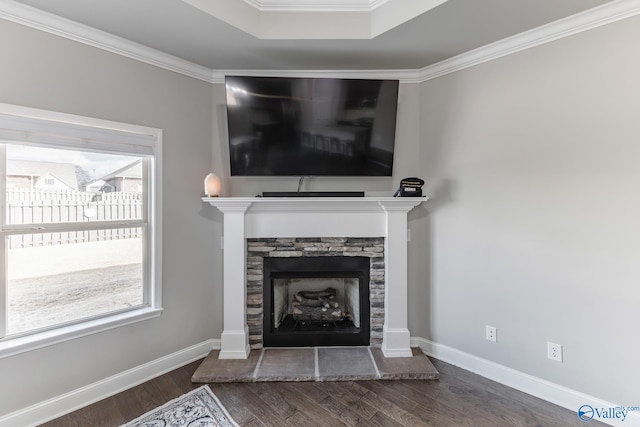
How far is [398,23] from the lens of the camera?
1.92 m

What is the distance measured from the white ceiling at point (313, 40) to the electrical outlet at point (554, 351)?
7.23 ft

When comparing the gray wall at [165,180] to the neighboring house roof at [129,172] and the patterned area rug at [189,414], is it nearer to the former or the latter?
the neighboring house roof at [129,172]

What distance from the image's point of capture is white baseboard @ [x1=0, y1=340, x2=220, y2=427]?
175 centimetres

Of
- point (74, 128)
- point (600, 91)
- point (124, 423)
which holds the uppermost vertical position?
point (600, 91)

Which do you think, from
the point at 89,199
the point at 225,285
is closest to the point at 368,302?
the point at 225,285

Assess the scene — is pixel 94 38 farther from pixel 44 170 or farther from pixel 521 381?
pixel 521 381

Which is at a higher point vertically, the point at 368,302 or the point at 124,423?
the point at 368,302

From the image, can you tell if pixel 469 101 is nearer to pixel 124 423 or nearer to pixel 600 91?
pixel 600 91

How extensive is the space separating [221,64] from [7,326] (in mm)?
2377

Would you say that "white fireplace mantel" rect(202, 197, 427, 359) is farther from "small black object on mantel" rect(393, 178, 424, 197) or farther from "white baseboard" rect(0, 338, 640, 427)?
"white baseboard" rect(0, 338, 640, 427)

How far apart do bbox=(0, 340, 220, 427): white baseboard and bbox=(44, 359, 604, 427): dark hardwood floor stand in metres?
0.05

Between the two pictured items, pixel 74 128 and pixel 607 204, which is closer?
pixel 607 204

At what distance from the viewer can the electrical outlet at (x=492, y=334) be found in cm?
225

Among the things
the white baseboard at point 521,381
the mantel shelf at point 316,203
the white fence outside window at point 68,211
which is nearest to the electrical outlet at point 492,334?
the white baseboard at point 521,381
